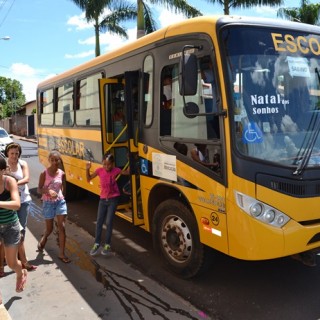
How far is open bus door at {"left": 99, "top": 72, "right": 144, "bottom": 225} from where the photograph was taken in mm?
5512

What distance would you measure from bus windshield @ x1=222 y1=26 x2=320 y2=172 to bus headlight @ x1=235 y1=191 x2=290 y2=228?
1.41 ft

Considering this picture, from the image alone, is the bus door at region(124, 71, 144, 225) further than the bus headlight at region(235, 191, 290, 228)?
Yes

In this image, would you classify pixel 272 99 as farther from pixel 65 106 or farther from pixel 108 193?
pixel 65 106

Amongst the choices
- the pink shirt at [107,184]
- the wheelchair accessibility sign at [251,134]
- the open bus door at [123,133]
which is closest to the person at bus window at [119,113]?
the open bus door at [123,133]

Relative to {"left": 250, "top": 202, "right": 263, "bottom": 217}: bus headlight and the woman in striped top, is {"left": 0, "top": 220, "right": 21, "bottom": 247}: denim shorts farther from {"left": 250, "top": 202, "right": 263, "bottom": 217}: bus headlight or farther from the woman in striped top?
{"left": 250, "top": 202, "right": 263, "bottom": 217}: bus headlight

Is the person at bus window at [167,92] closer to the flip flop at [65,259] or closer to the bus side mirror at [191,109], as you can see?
→ the bus side mirror at [191,109]

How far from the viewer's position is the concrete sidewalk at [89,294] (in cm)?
398

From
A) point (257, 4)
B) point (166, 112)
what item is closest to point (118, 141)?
point (166, 112)

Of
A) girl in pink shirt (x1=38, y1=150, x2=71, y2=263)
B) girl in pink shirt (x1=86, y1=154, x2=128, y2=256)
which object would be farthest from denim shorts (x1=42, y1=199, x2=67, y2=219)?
girl in pink shirt (x1=86, y1=154, x2=128, y2=256)

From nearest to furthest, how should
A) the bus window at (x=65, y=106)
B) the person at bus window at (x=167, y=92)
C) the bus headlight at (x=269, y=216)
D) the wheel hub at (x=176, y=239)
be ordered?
the bus headlight at (x=269, y=216), the wheel hub at (x=176, y=239), the person at bus window at (x=167, y=92), the bus window at (x=65, y=106)

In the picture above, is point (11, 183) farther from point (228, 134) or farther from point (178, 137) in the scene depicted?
point (228, 134)

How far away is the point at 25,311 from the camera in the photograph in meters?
4.04

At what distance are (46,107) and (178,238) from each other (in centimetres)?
679

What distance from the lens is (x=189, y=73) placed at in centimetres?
398
